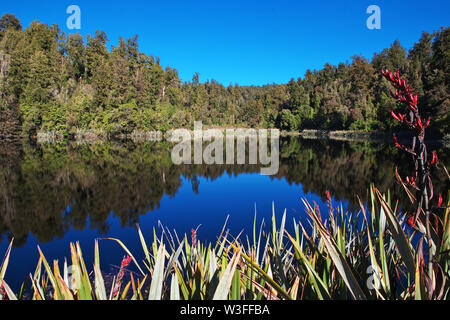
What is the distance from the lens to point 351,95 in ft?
164

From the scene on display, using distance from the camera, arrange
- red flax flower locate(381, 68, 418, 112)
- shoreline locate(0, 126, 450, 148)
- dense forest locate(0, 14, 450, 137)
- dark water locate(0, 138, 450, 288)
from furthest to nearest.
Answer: dense forest locate(0, 14, 450, 137) < shoreline locate(0, 126, 450, 148) < dark water locate(0, 138, 450, 288) < red flax flower locate(381, 68, 418, 112)

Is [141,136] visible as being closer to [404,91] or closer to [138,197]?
[138,197]

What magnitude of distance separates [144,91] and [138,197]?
36914mm

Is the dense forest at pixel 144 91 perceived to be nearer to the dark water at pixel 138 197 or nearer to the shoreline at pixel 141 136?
the shoreline at pixel 141 136

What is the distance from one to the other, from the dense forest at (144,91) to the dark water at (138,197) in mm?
21093

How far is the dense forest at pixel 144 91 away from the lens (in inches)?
1307

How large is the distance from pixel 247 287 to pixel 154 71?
52.6 metres

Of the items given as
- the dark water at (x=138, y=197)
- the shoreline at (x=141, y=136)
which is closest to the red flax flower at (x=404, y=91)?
the dark water at (x=138, y=197)

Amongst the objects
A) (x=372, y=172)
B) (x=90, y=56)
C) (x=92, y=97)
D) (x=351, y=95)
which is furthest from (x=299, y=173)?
(x=90, y=56)

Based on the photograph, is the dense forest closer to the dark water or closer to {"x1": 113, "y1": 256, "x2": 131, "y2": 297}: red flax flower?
the dark water

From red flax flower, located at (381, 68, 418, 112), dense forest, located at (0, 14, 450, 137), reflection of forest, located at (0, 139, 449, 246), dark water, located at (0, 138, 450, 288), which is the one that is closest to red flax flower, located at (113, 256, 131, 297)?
red flax flower, located at (381, 68, 418, 112)

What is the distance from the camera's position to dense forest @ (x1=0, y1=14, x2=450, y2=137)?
33.2 meters

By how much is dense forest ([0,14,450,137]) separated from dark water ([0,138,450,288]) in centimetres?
2109

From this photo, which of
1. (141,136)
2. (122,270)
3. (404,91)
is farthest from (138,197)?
(141,136)
